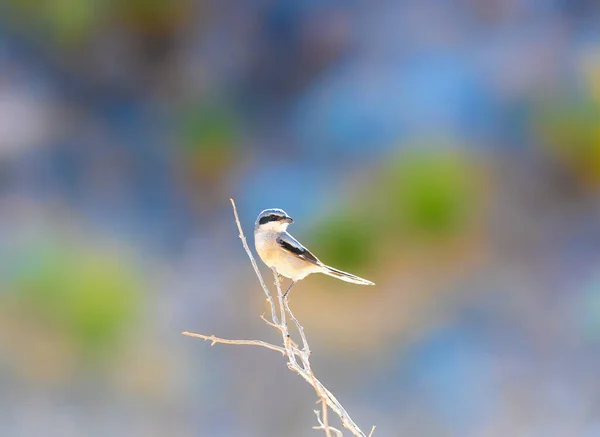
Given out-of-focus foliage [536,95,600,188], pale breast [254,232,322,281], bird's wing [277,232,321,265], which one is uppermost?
out-of-focus foliage [536,95,600,188]

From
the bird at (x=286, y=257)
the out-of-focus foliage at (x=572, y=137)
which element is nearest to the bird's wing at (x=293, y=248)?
the bird at (x=286, y=257)

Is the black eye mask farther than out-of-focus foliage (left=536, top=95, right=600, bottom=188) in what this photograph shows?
No

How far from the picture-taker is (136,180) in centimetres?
511

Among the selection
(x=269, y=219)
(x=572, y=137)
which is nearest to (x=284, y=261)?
(x=269, y=219)

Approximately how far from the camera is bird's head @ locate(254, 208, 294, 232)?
73.2 inches

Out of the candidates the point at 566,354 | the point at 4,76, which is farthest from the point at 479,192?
the point at 4,76

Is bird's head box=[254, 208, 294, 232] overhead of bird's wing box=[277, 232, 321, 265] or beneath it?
overhead

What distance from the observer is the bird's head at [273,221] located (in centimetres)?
186

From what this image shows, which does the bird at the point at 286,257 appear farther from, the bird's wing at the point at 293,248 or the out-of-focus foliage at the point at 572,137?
the out-of-focus foliage at the point at 572,137

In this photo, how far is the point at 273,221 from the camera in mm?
1867

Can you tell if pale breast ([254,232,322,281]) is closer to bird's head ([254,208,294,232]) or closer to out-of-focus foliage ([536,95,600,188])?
bird's head ([254,208,294,232])

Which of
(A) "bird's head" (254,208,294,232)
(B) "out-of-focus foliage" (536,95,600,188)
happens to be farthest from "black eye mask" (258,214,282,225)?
(B) "out-of-focus foliage" (536,95,600,188)

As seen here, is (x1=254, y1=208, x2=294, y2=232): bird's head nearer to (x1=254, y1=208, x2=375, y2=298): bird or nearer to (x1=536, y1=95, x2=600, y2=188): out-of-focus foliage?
(x1=254, y1=208, x2=375, y2=298): bird

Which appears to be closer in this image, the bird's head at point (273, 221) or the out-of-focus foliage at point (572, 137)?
the bird's head at point (273, 221)
